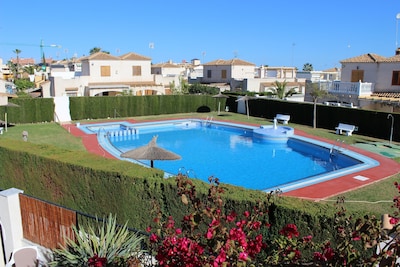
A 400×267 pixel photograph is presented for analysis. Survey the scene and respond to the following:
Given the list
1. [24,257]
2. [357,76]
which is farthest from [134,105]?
[24,257]

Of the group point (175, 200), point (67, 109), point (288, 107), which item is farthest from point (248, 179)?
point (67, 109)

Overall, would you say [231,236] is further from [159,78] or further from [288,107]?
[159,78]

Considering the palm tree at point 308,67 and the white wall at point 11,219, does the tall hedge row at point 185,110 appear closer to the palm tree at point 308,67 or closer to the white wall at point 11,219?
the white wall at point 11,219

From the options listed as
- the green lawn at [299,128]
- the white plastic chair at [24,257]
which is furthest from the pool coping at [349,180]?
the white plastic chair at [24,257]

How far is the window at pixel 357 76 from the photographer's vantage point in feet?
115

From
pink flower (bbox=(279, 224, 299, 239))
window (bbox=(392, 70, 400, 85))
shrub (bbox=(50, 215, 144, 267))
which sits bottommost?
shrub (bbox=(50, 215, 144, 267))

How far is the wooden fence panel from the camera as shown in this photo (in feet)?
28.5

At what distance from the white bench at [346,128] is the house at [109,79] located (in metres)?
23.4

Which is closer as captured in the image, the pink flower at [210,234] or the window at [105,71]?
the pink flower at [210,234]

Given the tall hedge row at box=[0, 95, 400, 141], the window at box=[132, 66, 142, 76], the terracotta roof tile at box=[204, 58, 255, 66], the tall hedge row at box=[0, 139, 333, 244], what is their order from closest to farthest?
the tall hedge row at box=[0, 139, 333, 244] < the tall hedge row at box=[0, 95, 400, 141] < the window at box=[132, 66, 142, 76] < the terracotta roof tile at box=[204, 58, 255, 66]

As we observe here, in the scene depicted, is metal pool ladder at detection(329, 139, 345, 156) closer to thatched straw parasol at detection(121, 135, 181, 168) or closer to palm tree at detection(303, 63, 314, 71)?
thatched straw parasol at detection(121, 135, 181, 168)

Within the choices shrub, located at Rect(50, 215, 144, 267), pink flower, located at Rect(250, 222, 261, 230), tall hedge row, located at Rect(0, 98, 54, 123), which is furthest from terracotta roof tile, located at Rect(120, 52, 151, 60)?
pink flower, located at Rect(250, 222, 261, 230)

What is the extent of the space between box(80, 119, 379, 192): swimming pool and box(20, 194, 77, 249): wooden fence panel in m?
7.36

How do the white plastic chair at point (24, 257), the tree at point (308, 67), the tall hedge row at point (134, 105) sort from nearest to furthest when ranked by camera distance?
the white plastic chair at point (24, 257)
the tall hedge row at point (134, 105)
the tree at point (308, 67)
